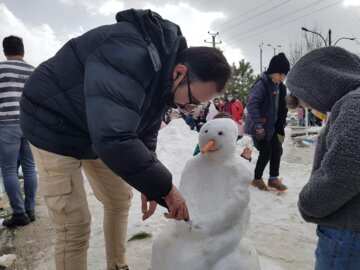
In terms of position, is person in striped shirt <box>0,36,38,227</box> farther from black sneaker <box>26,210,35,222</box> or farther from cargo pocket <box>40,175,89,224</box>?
cargo pocket <box>40,175,89,224</box>

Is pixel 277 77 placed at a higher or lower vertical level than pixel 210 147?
higher

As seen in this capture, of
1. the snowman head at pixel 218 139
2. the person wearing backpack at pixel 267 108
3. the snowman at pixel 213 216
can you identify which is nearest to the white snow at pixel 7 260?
the snowman at pixel 213 216

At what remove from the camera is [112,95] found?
4.71 ft

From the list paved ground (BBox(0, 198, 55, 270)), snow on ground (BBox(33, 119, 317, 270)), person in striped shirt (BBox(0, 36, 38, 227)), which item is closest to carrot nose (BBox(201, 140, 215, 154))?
snow on ground (BBox(33, 119, 317, 270))

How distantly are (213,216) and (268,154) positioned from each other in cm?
307

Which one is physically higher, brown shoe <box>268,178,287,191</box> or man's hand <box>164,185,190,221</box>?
man's hand <box>164,185,190,221</box>

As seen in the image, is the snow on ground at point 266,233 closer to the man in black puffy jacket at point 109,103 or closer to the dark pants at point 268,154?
the dark pants at point 268,154

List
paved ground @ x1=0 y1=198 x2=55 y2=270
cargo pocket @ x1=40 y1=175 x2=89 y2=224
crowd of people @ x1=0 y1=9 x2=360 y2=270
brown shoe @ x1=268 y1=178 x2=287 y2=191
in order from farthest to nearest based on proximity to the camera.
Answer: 1. brown shoe @ x1=268 y1=178 x2=287 y2=191
2. paved ground @ x1=0 y1=198 x2=55 y2=270
3. cargo pocket @ x1=40 y1=175 x2=89 y2=224
4. crowd of people @ x1=0 y1=9 x2=360 y2=270

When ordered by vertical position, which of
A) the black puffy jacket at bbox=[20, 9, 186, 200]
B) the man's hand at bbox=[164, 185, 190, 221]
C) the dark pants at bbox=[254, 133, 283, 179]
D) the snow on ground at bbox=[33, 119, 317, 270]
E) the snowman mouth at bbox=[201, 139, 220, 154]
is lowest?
the snow on ground at bbox=[33, 119, 317, 270]

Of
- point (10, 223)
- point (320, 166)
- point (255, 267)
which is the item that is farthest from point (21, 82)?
point (320, 166)

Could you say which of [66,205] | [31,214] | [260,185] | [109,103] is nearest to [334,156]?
[109,103]

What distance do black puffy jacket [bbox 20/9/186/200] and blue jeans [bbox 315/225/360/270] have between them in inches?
28.3

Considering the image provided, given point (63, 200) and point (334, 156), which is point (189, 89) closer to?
point (334, 156)

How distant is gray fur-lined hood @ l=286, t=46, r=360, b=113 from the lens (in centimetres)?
146
